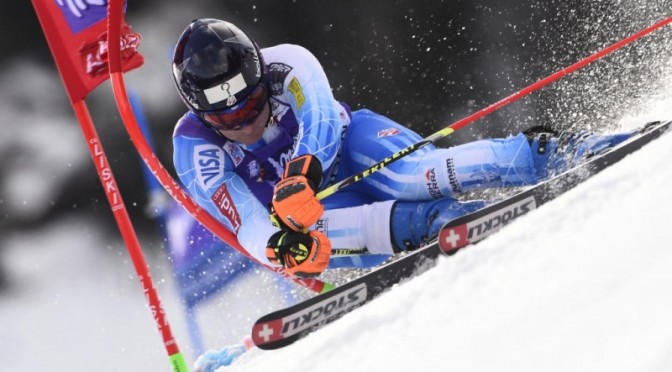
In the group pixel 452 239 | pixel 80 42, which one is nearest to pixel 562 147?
pixel 452 239

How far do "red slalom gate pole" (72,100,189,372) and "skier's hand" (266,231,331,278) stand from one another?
78cm

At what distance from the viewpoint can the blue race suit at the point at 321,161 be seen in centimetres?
330

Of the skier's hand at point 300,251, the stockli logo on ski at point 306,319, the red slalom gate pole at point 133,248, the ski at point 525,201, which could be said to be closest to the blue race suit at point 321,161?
the skier's hand at point 300,251

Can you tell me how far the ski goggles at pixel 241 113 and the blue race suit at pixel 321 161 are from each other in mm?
→ 121

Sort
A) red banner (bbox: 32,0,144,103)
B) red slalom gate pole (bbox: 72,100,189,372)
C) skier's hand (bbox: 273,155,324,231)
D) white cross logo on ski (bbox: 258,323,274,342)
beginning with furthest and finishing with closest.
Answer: red banner (bbox: 32,0,144,103) < red slalom gate pole (bbox: 72,100,189,372) < skier's hand (bbox: 273,155,324,231) < white cross logo on ski (bbox: 258,323,274,342)

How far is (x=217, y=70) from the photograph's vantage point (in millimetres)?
3346

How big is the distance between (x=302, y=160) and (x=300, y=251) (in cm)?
41

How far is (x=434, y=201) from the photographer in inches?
132

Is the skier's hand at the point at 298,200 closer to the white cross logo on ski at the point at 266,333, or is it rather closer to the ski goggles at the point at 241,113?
the ski goggles at the point at 241,113

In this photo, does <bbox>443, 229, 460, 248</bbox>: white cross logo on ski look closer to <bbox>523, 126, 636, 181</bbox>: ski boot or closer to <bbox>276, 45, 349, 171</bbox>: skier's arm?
<bbox>523, 126, 636, 181</bbox>: ski boot

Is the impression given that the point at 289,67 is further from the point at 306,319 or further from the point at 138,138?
the point at 306,319

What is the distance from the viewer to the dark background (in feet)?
21.7

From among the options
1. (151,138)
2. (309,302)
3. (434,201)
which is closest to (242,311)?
(151,138)

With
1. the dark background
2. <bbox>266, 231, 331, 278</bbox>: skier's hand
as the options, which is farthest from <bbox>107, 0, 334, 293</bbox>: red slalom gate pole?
the dark background
